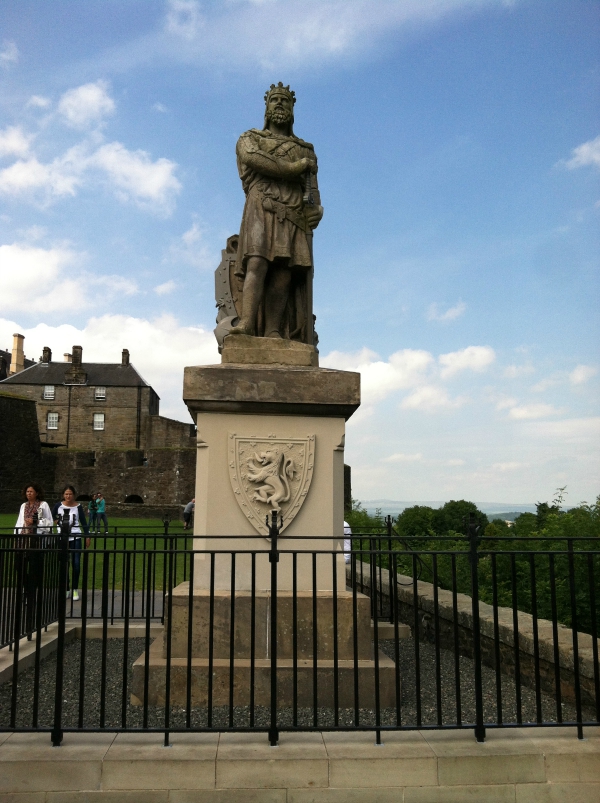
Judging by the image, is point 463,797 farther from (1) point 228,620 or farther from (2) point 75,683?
(2) point 75,683

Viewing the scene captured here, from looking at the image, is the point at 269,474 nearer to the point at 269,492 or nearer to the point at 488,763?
the point at 269,492

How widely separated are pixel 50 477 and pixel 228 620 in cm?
4537

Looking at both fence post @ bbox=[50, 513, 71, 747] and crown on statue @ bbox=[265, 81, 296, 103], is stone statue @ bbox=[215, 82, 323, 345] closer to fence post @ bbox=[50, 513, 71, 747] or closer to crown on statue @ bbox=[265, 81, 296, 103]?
crown on statue @ bbox=[265, 81, 296, 103]

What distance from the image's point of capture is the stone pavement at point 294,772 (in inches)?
132

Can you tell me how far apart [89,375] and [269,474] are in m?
56.9

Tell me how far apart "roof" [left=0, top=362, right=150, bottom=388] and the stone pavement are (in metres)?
55.7

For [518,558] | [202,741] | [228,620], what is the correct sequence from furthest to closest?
[518,558]
[228,620]
[202,741]

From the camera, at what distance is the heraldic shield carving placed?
503 cm

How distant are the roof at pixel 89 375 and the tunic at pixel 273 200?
53348mm

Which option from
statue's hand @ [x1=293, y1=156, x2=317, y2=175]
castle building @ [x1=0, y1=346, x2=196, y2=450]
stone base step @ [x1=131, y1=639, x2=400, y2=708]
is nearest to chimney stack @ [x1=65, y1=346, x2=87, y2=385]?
castle building @ [x1=0, y1=346, x2=196, y2=450]

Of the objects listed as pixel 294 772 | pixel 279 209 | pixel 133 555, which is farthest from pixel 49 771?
pixel 279 209

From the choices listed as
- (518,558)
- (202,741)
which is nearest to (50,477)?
(518,558)

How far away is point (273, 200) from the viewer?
5848 mm

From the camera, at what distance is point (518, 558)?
841cm
